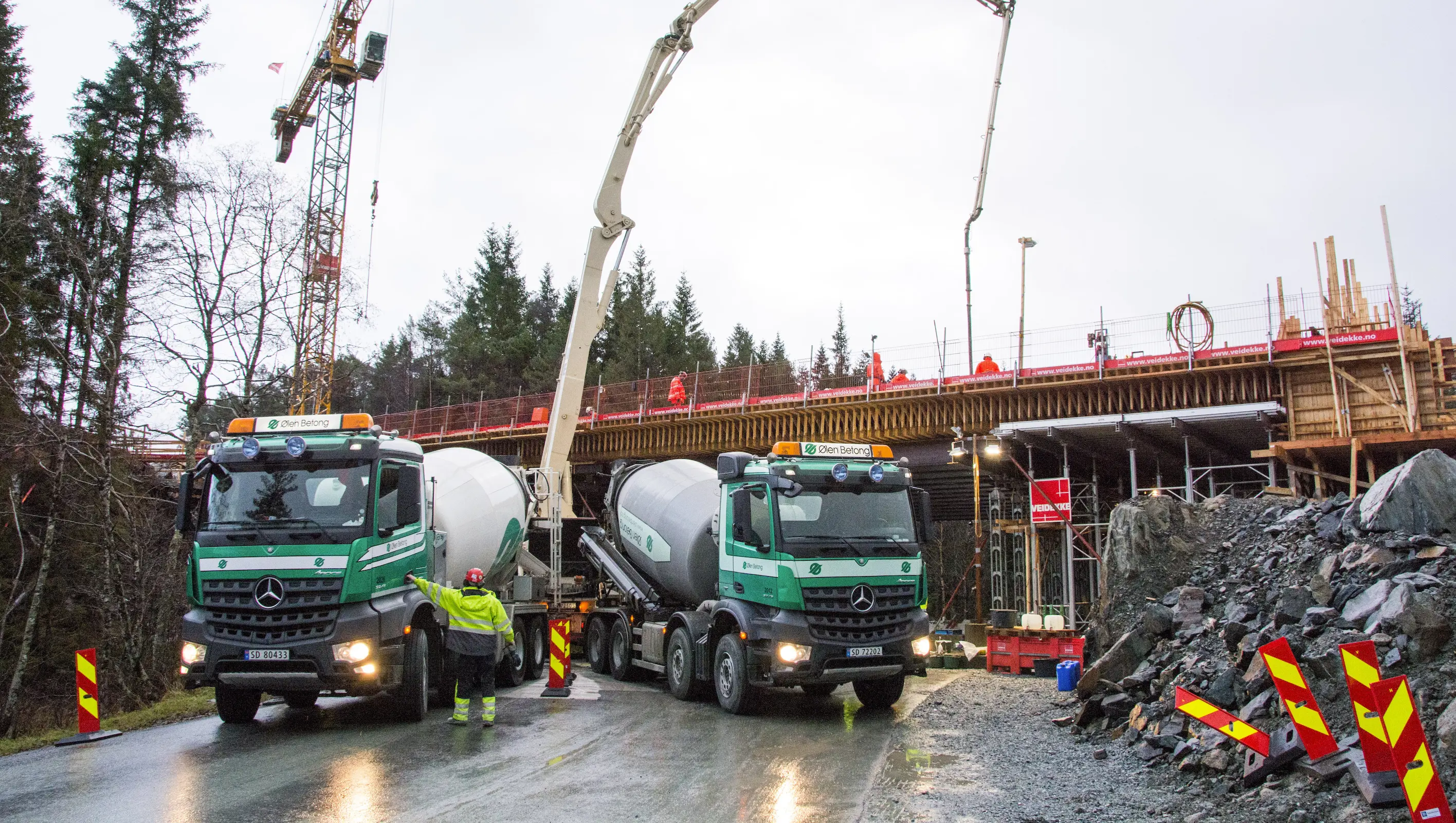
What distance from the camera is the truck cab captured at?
9.90 metres

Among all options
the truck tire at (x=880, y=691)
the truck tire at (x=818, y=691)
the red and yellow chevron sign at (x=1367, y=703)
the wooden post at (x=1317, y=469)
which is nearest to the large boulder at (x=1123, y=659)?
the truck tire at (x=880, y=691)

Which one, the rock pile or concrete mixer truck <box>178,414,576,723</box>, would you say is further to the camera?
concrete mixer truck <box>178,414,576,723</box>

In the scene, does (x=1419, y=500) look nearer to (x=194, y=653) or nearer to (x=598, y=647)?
(x=598, y=647)

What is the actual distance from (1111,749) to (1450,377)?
17.7 m

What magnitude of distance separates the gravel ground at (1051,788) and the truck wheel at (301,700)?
24.0ft

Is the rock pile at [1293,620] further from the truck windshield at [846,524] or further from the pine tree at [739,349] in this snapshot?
the pine tree at [739,349]

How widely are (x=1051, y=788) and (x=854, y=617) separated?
376cm

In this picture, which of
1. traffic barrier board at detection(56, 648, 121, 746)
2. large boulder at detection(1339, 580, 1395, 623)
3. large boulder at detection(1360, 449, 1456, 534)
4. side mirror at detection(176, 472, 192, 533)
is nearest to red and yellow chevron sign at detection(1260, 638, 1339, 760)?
large boulder at detection(1339, 580, 1395, 623)

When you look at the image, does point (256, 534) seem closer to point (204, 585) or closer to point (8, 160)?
point (204, 585)

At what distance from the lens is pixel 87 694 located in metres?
10.4

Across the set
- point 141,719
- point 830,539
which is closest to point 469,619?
point 830,539

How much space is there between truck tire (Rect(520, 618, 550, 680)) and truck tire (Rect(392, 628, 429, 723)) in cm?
396

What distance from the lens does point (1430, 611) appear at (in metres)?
7.45

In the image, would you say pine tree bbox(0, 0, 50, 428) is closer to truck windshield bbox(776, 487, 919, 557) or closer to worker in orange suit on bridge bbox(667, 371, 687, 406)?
truck windshield bbox(776, 487, 919, 557)
